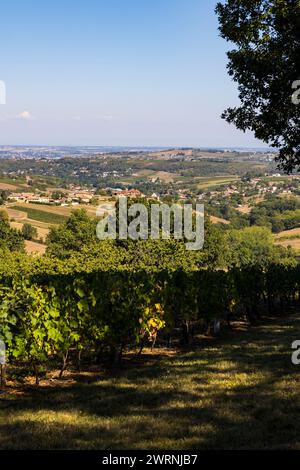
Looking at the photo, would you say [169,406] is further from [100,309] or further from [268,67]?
[268,67]

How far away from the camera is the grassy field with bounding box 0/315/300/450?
5605 mm

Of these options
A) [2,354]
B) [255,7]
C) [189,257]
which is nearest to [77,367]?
[2,354]

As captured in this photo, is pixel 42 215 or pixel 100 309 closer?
pixel 100 309

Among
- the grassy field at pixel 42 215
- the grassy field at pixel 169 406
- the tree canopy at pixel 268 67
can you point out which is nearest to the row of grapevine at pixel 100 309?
the grassy field at pixel 169 406

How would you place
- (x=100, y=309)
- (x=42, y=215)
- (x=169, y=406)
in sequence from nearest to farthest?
(x=169, y=406) → (x=100, y=309) → (x=42, y=215)

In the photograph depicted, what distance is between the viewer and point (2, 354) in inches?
316

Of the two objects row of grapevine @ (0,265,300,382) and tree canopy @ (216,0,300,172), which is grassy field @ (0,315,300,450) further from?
→ tree canopy @ (216,0,300,172)

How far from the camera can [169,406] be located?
698 cm

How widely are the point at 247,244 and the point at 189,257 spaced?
208ft

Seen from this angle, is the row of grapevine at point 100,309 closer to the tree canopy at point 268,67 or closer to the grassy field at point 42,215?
the tree canopy at point 268,67

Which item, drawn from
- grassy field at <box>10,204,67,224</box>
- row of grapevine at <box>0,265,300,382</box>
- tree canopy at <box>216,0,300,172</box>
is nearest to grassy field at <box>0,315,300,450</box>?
row of grapevine at <box>0,265,300,382</box>

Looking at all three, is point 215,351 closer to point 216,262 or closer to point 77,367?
point 77,367

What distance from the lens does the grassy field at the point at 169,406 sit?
5605 millimetres

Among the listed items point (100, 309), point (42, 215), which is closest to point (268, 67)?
point (100, 309)
